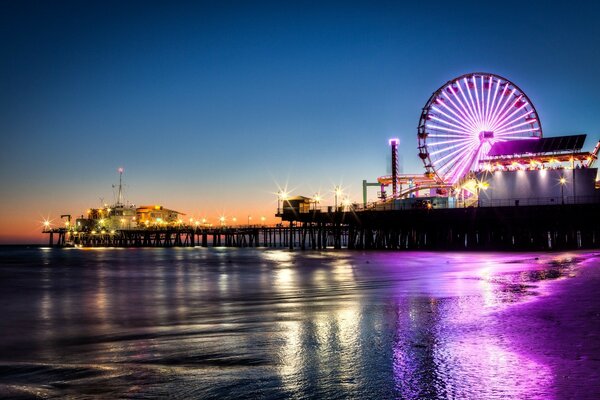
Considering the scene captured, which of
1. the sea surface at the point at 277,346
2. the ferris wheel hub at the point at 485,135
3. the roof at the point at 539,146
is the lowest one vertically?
the sea surface at the point at 277,346

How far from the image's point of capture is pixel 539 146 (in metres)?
68.6

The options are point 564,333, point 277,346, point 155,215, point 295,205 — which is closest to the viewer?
point 277,346

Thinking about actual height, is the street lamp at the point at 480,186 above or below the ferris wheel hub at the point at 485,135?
below

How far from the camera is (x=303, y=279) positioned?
1182 inches

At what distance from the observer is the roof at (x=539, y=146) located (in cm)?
6744

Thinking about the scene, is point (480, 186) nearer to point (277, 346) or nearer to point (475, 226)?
point (475, 226)

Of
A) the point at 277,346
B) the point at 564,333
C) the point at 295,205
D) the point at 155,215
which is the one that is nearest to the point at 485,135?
the point at 295,205

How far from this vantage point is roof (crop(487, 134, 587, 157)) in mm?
67438

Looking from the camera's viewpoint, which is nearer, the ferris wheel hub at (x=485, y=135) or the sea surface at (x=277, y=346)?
the sea surface at (x=277, y=346)

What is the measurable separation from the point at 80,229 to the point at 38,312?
147344mm

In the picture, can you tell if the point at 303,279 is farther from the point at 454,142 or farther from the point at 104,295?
the point at 454,142

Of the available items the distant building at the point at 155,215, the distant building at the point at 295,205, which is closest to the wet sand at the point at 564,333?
the distant building at the point at 295,205

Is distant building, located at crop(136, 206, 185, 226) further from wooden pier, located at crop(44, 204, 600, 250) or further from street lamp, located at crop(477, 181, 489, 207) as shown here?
street lamp, located at crop(477, 181, 489, 207)

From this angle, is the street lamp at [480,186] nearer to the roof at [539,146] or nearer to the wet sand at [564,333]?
the roof at [539,146]
